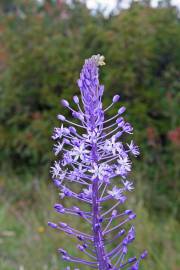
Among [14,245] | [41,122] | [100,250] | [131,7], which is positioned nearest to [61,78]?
[41,122]

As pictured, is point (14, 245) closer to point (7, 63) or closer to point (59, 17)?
point (7, 63)

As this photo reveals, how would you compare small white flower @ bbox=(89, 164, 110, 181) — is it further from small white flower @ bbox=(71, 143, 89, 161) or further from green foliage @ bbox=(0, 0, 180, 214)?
green foliage @ bbox=(0, 0, 180, 214)

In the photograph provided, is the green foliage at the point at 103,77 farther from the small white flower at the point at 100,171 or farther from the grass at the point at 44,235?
the small white flower at the point at 100,171

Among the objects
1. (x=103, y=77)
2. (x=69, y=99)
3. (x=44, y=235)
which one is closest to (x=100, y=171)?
(x=44, y=235)

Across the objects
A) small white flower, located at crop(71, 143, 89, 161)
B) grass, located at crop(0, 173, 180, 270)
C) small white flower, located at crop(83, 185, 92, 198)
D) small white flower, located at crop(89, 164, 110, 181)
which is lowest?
small white flower, located at crop(83, 185, 92, 198)

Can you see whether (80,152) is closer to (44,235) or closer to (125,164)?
(125,164)

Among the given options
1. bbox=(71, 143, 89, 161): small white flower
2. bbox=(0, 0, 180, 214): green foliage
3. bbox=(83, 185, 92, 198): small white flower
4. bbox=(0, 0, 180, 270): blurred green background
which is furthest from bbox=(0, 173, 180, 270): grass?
bbox=(71, 143, 89, 161): small white flower
